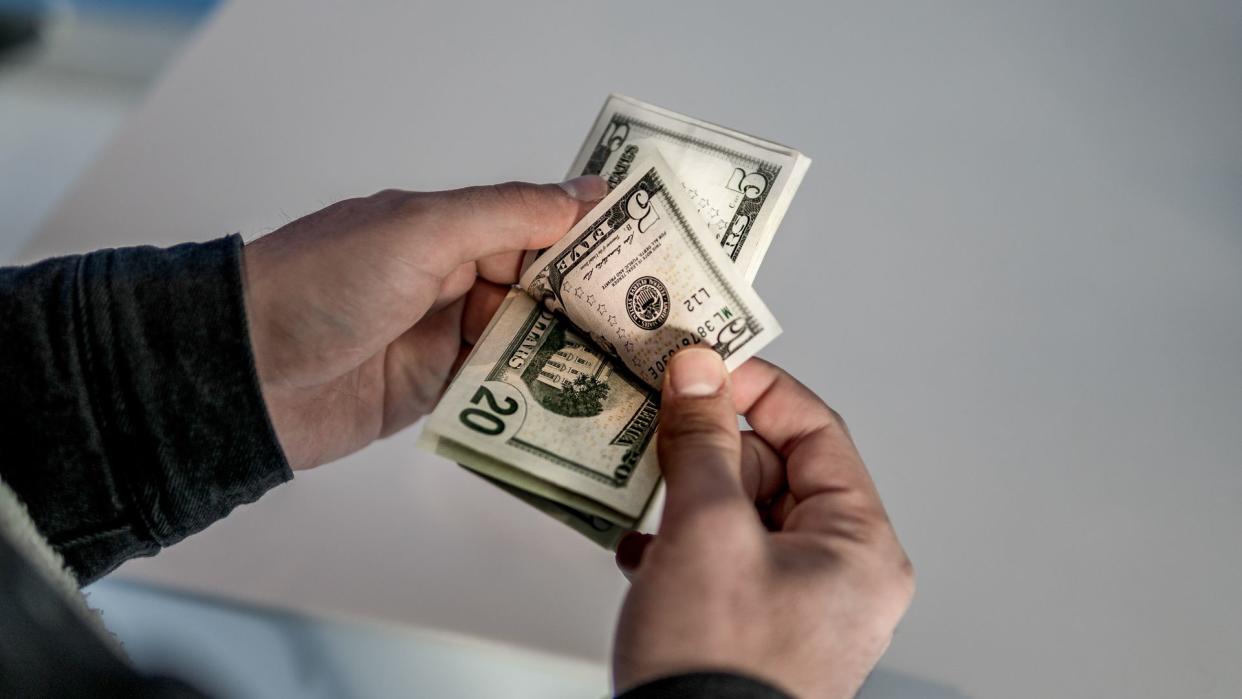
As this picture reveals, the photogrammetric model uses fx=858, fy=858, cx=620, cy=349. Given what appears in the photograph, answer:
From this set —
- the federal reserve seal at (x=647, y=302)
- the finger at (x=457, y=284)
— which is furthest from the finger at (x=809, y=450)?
the finger at (x=457, y=284)

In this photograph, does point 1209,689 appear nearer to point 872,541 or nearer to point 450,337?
point 872,541

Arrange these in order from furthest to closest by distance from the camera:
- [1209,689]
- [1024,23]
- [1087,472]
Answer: [1024,23] < [1087,472] < [1209,689]

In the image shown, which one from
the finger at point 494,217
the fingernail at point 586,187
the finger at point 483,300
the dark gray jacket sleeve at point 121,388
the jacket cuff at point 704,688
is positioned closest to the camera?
the jacket cuff at point 704,688

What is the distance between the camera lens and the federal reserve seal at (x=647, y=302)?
1021 mm

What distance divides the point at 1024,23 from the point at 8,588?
2.03m

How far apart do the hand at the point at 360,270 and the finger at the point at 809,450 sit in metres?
0.31

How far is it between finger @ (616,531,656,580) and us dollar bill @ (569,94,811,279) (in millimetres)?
353

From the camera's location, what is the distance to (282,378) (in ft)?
3.22

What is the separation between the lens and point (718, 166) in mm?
1140

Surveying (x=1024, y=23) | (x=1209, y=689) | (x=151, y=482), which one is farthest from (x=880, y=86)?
(x=151, y=482)

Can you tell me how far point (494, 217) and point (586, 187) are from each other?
0.49ft

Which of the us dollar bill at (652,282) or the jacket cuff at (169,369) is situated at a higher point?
the us dollar bill at (652,282)

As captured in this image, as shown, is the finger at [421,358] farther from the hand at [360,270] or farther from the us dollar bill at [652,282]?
the us dollar bill at [652,282]

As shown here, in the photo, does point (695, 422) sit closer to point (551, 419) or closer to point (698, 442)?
point (698, 442)
